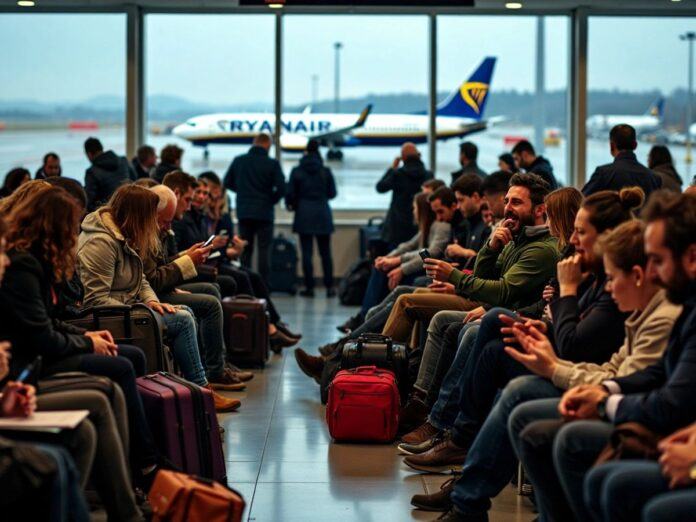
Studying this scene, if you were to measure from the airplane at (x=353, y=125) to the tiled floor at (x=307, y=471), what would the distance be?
656 centimetres

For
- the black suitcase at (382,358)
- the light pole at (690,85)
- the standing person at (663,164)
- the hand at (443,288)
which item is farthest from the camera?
the light pole at (690,85)

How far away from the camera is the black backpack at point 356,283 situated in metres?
11.1

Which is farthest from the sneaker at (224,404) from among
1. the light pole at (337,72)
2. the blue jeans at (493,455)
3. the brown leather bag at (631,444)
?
the light pole at (337,72)

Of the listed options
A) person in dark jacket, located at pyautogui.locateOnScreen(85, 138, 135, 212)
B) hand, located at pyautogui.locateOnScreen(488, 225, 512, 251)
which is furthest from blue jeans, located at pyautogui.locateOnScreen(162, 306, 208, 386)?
person in dark jacket, located at pyautogui.locateOnScreen(85, 138, 135, 212)

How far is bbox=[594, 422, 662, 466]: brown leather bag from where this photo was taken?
302 centimetres

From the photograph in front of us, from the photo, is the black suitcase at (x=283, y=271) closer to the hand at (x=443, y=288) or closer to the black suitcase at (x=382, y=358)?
the hand at (x=443, y=288)

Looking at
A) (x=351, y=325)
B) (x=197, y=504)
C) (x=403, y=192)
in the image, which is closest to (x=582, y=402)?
(x=197, y=504)

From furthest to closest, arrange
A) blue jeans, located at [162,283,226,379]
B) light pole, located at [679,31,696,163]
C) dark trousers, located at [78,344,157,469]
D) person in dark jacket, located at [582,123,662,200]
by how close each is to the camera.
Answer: light pole, located at [679,31,696,163]
person in dark jacket, located at [582,123,662,200]
blue jeans, located at [162,283,226,379]
dark trousers, located at [78,344,157,469]

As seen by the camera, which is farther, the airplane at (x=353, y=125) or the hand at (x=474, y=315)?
the airplane at (x=353, y=125)

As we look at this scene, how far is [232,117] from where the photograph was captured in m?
13.4

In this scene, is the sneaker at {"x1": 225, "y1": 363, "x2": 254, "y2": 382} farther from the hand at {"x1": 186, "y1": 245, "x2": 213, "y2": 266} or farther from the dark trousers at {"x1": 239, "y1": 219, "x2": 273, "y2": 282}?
the dark trousers at {"x1": 239, "y1": 219, "x2": 273, "y2": 282}

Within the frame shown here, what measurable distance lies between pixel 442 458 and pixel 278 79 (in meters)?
8.54

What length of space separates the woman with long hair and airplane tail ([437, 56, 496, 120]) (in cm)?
795

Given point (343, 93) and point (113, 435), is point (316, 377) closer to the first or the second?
point (113, 435)
